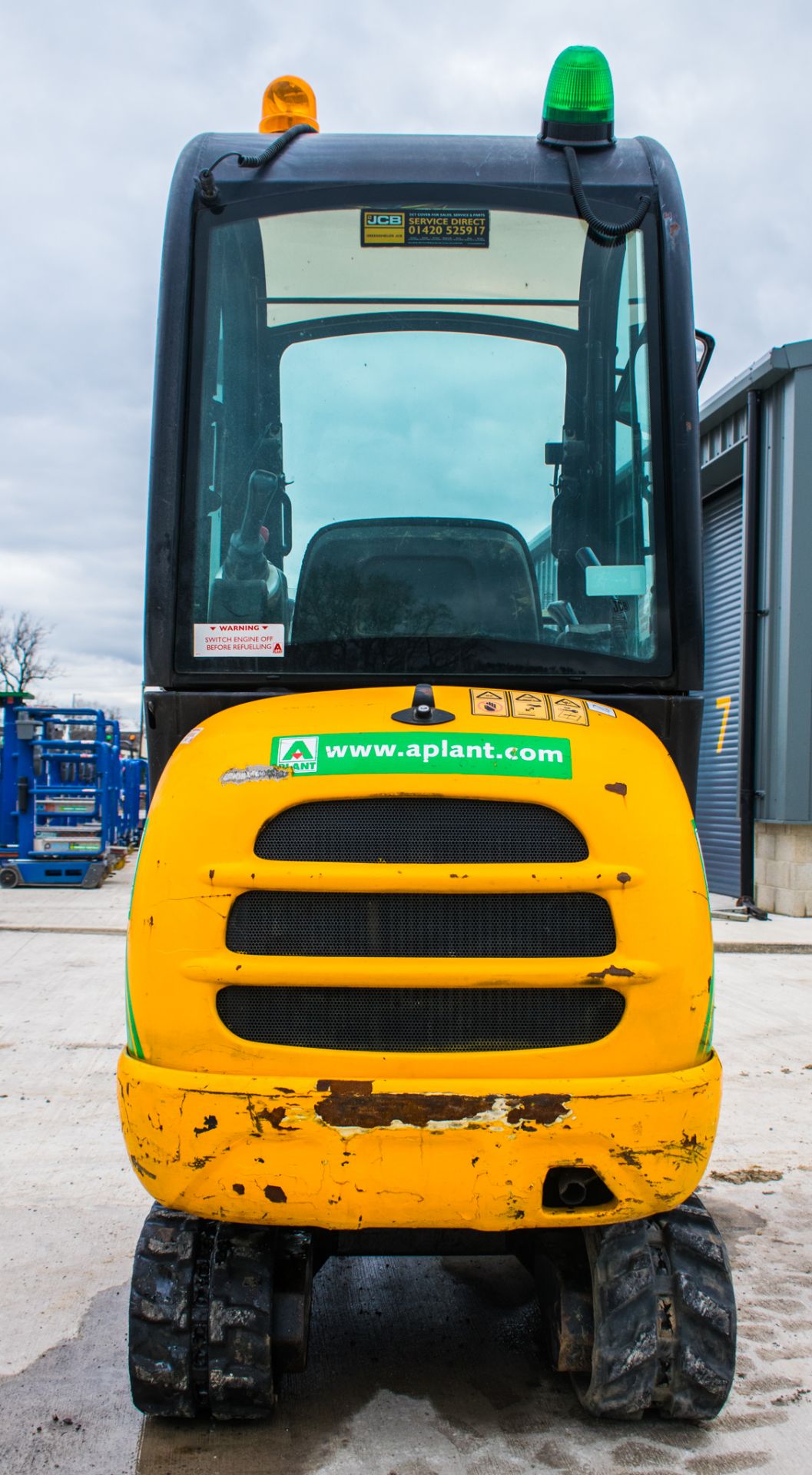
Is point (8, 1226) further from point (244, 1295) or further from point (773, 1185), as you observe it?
point (773, 1185)

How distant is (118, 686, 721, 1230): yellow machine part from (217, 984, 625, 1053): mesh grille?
0.10 ft

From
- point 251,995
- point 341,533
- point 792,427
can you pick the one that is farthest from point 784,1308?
point 792,427

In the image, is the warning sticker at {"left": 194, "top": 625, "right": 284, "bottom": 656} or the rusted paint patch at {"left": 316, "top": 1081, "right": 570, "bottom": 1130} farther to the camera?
the warning sticker at {"left": 194, "top": 625, "right": 284, "bottom": 656}

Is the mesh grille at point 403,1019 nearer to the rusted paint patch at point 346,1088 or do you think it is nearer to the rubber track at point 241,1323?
the rusted paint patch at point 346,1088

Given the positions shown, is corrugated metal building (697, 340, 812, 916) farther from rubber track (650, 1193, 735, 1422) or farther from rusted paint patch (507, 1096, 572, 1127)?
rusted paint patch (507, 1096, 572, 1127)

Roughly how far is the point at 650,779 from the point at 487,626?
0.63 metres

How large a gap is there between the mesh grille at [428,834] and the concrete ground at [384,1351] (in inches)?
54.7

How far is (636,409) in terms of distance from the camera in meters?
2.98

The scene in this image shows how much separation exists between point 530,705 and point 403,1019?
0.79 m

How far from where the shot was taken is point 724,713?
42.7ft

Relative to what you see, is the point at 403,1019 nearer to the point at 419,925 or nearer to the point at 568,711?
the point at 419,925

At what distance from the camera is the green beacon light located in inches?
119

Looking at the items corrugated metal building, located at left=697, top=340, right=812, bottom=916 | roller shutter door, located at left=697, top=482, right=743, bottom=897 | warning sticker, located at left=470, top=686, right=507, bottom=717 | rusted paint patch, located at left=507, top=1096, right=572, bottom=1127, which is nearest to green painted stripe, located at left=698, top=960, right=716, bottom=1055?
rusted paint patch, located at left=507, top=1096, right=572, bottom=1127

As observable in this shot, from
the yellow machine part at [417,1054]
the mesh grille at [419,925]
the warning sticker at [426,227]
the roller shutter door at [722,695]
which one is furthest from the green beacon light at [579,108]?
the roller shutter door at [722,695]
